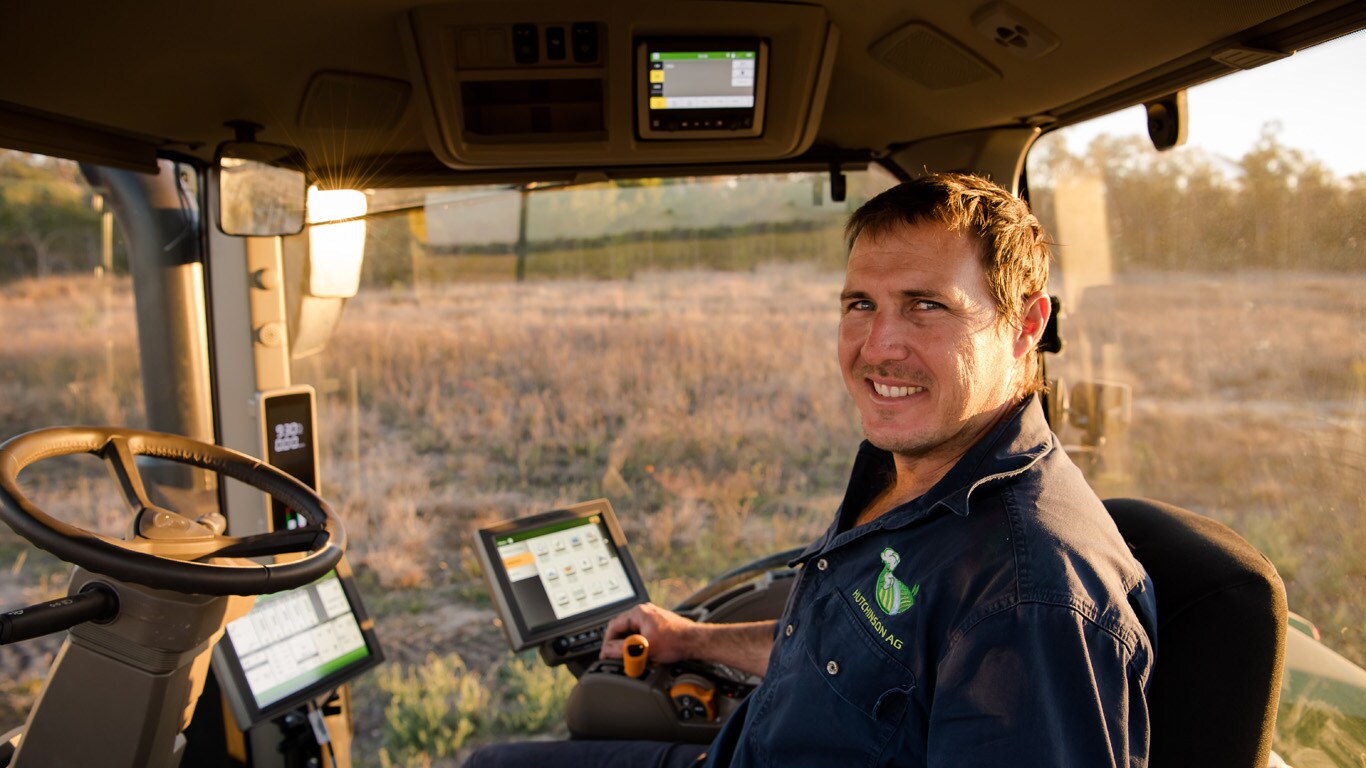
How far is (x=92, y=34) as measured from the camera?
69.3 inches

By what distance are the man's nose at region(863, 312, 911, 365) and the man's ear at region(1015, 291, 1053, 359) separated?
21 centimetres

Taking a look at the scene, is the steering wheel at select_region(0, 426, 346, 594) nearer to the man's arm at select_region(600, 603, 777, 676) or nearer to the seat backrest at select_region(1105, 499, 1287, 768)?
the man's arm at select_region(600, 603, 777, 676)

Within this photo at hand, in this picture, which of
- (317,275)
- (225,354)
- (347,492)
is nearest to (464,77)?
(317,275)

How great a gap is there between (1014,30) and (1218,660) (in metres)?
1.22

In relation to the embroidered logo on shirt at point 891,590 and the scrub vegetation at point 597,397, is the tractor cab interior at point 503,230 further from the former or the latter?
the embroidered logo on shirt at point 891,590

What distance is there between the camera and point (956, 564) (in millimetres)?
1431

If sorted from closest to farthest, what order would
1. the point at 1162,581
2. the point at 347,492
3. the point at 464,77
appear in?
the point at 1162,581, the point at 464,77, the point at 347,492

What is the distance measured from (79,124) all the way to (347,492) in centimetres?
408

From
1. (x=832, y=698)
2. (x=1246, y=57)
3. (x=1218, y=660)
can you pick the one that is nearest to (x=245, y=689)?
(x=832, y=698)

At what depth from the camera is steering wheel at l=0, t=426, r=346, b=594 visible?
4.77ft

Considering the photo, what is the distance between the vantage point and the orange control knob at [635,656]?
2.42 m

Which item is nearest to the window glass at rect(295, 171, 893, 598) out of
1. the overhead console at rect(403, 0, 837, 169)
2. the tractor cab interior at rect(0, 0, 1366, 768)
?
the tractor cab interior at rect(0, 0, 1366, 768)

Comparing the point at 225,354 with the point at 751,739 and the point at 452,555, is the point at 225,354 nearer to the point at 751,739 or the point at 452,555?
the point at 751,739

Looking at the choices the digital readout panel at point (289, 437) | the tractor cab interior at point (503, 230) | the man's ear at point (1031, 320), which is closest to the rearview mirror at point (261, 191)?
the tractor cab interior at point (503, 230)
